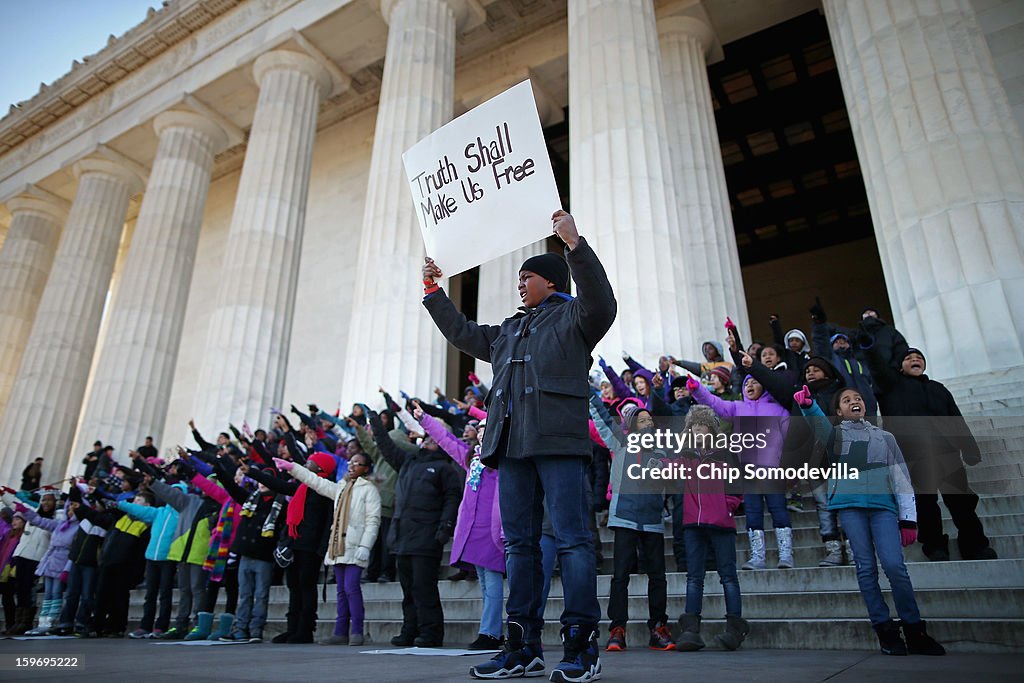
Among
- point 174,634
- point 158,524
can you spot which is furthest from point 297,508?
point 158,524

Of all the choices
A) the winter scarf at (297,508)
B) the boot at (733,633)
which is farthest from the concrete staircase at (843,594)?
the winter scarf at (297,508)

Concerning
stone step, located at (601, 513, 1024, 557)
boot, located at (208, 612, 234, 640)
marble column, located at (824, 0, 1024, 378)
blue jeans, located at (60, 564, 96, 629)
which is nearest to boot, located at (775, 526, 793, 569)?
stone step, located at (601, 513, 1024, 557)

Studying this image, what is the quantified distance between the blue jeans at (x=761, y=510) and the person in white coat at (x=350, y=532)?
11.8ft

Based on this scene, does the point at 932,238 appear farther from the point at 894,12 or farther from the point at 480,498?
the point at 480,498

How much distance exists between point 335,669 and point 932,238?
9.29 meters

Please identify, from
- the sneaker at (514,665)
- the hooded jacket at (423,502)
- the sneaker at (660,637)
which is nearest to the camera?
the sneaker at (514,665)

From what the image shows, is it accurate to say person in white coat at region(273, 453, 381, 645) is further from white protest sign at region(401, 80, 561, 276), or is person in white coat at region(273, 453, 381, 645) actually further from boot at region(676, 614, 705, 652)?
white protest sign at region(401, 80, 561, 276)

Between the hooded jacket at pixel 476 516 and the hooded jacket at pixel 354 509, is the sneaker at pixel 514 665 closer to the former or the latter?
the hooded jacket at pixel 476 516

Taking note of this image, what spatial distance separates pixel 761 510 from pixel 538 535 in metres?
3.42

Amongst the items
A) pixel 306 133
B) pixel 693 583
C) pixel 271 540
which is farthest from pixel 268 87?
pixel 693 583

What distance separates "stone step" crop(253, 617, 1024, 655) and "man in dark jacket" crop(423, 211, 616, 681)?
782mm

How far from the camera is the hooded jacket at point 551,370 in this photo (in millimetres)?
3137

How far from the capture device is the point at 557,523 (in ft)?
10.1

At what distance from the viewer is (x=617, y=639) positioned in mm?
5004
